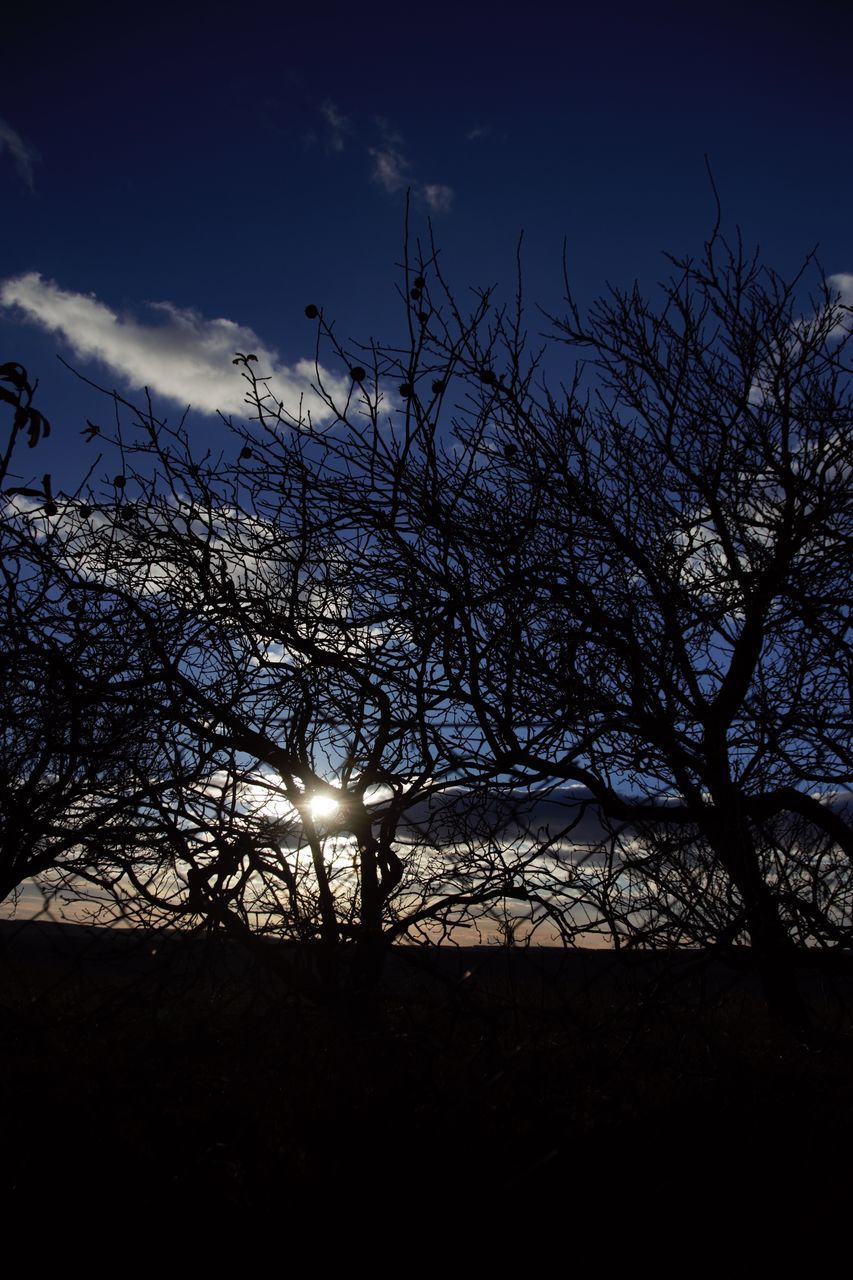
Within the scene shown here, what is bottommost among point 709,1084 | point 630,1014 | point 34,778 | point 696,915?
point 709,1084

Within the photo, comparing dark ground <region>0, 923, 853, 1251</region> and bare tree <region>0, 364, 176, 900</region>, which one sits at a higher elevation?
bare tree <region>0, 364, 176, 900</region>

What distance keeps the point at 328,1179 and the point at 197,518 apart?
108 inches

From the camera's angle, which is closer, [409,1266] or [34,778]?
[409,1266]

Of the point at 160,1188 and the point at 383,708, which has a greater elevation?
the point at 383,708

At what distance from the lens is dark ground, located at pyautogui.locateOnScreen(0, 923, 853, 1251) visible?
262cm

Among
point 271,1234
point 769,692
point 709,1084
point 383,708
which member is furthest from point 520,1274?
point 769,692

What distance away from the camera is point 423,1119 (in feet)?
11.5

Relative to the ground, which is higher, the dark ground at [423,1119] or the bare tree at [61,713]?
the bare tree at [61,713]

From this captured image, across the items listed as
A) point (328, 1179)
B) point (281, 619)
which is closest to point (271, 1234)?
point (328, 1179)

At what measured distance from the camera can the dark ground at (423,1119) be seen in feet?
8.60

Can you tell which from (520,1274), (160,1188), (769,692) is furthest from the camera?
(769,692)

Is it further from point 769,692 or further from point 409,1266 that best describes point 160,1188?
point 769,692

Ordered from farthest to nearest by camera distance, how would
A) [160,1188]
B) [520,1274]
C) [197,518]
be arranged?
[197,518]
[160,1188]
[520,1274]

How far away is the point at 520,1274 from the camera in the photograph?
2.22 m
